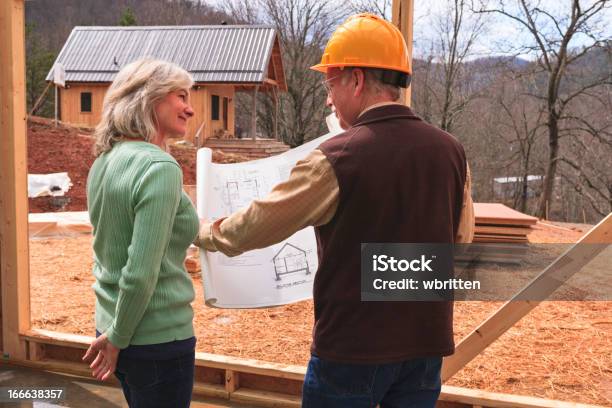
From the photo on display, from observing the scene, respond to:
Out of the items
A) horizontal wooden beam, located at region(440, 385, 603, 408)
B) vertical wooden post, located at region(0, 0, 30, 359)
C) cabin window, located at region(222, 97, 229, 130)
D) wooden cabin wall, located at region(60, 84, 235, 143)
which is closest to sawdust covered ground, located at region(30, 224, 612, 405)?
horizontal wooden beam, located at region(440, 385, 603, 408)

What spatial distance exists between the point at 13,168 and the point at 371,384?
10.8ft

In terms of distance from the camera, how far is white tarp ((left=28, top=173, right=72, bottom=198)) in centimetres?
1431

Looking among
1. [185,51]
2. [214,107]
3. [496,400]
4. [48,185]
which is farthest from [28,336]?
[185,51]

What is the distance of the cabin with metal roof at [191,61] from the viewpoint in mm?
23594

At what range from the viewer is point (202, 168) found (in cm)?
310

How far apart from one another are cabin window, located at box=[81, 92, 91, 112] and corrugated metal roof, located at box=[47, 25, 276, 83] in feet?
2.56

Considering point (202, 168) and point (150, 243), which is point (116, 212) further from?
point (202, 168)

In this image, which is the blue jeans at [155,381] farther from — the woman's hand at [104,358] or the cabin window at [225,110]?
the cabin window at [225,110]

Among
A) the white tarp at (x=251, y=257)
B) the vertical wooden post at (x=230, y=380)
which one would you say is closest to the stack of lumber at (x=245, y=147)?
the vertical wooden post at (x=230, y=380)

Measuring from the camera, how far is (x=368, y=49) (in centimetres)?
188

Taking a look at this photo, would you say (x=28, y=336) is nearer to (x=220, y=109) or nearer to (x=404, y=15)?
(x=404, y=15)

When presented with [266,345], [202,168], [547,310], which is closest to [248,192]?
[202,168]

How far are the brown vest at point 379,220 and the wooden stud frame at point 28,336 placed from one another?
1630mm

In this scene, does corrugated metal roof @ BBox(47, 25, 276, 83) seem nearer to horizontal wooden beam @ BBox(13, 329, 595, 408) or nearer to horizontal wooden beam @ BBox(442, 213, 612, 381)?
horizontal wooden beam @ BBox(13, 329, 595, 408)
